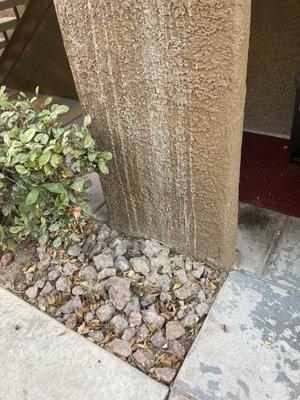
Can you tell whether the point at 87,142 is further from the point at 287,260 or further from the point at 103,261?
the point at 287,260

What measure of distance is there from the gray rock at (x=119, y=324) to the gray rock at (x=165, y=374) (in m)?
0.25

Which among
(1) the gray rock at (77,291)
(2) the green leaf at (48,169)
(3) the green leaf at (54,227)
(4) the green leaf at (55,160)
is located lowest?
(1) the gray rock at (77,291)

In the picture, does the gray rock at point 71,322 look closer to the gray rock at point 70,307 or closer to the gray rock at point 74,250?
the gray rock at point 70,307

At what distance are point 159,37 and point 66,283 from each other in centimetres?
130

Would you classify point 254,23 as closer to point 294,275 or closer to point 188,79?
point 188,79

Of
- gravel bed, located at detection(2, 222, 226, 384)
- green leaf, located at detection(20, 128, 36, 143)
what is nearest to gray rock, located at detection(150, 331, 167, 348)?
gravel bed, located at detection(2, 222, 226, 384)

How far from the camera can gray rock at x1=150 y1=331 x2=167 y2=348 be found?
1.59 metres

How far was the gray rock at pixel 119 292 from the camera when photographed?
1736mm

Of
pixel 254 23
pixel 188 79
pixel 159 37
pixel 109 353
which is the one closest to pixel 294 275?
pixel 109 353

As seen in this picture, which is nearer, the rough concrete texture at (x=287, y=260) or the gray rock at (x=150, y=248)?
the rough concrete texture at (x=287, y=260)

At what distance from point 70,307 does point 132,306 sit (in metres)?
0.32

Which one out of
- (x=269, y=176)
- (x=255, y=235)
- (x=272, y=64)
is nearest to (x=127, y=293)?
(x=255, y=235)

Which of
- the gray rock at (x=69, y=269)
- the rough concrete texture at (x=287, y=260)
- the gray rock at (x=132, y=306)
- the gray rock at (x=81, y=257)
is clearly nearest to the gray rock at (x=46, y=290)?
the gray rock at (x=69, y=269)

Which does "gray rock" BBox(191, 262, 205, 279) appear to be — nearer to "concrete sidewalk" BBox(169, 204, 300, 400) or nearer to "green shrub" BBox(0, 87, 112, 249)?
"concrete sidewalk" BBox(169, 204, 300, 400)
